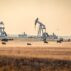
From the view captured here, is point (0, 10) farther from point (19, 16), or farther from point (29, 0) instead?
point (29, 0)

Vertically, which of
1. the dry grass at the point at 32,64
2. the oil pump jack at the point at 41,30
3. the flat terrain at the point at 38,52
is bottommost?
the dry grass at the point at 32,64

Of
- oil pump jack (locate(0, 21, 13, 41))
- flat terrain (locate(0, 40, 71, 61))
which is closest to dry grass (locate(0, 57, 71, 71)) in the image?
flat terrain (locate(0, 40, 71, 61))

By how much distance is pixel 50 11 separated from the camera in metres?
2.69

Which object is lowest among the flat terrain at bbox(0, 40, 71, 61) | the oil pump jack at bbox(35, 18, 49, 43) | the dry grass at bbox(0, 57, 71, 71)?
the dry grass at bbox(0, 57, 71, 71)

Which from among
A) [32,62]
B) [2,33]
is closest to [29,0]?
[2,33]

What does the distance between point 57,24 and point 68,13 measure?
24 centimetres

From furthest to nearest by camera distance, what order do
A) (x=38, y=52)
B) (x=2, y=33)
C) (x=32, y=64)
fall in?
(x=2, y=33) < (x=38, y=52) < (x=32, y=64)

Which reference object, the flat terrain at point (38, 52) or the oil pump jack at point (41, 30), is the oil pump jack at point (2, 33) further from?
the flat terrain at point (38, 52)

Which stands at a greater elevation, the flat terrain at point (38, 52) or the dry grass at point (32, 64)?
the flat terrain at point (38, 52)

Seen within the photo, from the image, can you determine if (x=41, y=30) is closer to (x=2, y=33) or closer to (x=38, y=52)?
(x=2, y=33)

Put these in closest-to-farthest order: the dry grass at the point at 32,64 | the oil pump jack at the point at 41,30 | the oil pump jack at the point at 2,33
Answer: the dry grass at the point at 32,64
the oil pump jack at the point at 2,33
the oil pump jack at the point at 41,30

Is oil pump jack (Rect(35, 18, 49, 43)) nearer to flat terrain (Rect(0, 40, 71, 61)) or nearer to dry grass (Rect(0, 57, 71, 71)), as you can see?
flat terrain (Rect(0, 40, 71, 61))

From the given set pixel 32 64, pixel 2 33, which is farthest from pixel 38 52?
pixel 2 33

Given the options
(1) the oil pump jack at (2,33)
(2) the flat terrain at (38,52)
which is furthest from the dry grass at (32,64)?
(1) the oil pump jack at (2,33)
